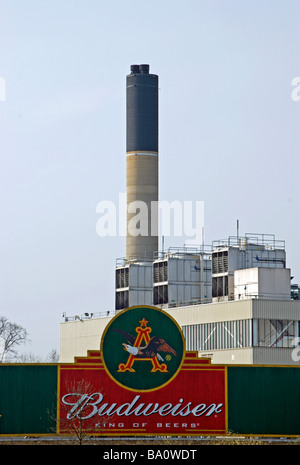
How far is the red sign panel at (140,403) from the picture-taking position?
Result: 55.0m

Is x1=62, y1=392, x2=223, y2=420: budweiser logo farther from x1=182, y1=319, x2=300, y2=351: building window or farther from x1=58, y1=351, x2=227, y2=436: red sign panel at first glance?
x1=182, y1=319, x2=300, y2=351: building window

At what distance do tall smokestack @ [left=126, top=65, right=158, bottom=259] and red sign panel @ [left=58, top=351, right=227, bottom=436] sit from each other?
67183mm

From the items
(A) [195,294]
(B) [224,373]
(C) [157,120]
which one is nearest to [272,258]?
(A) [195,294]

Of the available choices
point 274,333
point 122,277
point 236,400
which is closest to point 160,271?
point 122,277

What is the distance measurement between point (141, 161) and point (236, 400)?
238 feet

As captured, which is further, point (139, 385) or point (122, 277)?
point (122, 277)

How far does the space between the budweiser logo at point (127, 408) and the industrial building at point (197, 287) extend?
3409 cm

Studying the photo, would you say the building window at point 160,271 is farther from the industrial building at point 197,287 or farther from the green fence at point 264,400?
the green fence at point 264,400

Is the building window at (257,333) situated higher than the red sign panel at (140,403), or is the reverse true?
the building window at (257,333)

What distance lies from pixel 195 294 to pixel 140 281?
7965 millimetres

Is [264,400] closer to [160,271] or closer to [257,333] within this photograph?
[257,333]

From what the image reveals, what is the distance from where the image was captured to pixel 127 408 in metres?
55.4

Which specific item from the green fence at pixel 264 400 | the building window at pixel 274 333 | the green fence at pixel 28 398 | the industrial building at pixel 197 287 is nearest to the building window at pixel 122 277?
the industrial building at pixel 197 287
